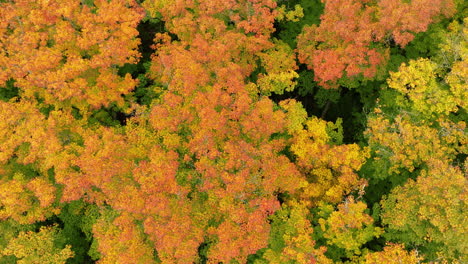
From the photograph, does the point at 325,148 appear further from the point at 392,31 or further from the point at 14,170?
the point at 14,170

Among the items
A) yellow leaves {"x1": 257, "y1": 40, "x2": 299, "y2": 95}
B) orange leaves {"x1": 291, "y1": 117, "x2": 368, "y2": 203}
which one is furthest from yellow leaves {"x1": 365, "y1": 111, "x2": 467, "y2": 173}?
A: yellow leaves {"x1": 257, "y1": 40, "x2": 299, "y2": 95}

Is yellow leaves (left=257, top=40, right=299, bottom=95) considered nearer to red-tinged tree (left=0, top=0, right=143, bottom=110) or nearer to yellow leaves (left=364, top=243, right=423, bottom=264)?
red-tinged tree (left=0, top=0, right=143, bottom=110)

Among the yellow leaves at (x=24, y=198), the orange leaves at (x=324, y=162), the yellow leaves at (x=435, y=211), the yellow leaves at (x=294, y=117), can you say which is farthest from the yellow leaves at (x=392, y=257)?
the yellow leaves at (x=24, y=198)

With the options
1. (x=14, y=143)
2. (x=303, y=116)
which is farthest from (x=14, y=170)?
(x=303, y=116)

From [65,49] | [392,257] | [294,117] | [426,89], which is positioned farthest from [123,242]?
[426,89]

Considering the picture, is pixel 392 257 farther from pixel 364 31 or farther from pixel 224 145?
pixel 364 31

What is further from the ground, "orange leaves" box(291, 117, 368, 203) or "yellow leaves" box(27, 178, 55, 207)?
"orange leaves" box(291, 117, 368, 203)
